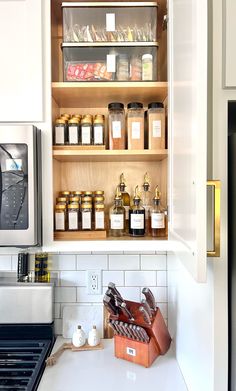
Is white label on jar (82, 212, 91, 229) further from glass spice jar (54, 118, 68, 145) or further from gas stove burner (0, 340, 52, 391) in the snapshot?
gas stove burner (0, 340, 52, 391)

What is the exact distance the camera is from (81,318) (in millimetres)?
1463

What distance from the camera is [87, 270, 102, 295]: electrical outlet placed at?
58.1 inches

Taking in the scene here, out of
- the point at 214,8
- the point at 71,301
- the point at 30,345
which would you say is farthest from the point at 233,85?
the point at 30,345

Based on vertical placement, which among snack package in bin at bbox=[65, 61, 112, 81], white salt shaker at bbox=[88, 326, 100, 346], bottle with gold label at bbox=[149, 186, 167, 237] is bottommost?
white salt shaker at bbox=[88, 326, 100, 346]

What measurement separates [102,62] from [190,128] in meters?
0.66

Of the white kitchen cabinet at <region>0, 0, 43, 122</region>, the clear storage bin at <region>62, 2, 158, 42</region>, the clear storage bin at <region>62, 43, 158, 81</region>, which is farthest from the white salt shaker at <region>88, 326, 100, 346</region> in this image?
the clear storage bin at <region>62, 2, 158, 42</region>

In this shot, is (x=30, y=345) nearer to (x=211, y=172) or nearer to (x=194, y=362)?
(x=194, y=362)

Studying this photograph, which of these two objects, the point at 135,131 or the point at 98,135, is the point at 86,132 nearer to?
the point at 98,135

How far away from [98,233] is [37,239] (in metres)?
0.24

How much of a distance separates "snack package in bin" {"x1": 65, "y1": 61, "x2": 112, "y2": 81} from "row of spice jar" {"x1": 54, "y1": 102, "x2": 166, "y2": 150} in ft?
0.39

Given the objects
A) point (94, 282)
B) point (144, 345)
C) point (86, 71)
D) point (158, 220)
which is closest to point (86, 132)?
point (86, 71)

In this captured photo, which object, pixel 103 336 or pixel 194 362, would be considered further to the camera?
pixel 103 336

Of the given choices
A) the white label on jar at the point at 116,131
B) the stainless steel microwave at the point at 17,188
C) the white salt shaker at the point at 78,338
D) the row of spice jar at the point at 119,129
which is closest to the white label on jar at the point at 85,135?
the row of spice jar at the point at 119,129

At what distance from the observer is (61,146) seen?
1199 millimetres
